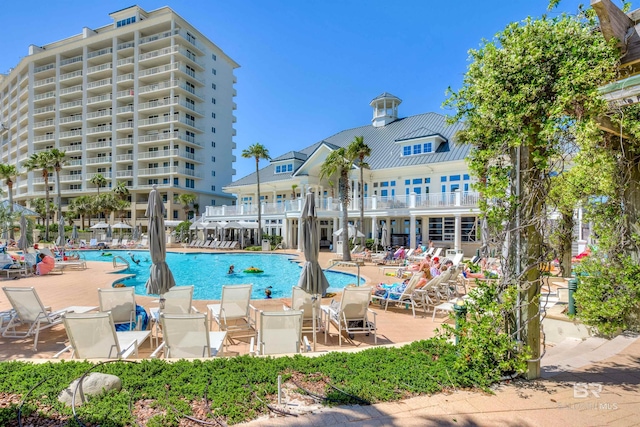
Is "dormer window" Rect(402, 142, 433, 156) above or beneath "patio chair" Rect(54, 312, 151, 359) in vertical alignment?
above

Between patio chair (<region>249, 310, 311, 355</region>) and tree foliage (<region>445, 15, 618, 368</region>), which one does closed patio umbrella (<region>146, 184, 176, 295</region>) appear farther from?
tree foliage (<region>445, 15, 618, 368</region>)

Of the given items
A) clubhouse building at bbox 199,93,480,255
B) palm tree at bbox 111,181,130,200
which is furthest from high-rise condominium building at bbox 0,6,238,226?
clubhouse building at bbox 199,93,480,255

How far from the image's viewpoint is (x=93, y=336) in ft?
14.9

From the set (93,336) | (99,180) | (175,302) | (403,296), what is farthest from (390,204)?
(99,180)

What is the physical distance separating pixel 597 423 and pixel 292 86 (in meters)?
26.1

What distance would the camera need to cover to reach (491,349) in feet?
12.7

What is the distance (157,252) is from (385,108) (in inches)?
1133

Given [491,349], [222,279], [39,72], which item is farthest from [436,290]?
[39,72]

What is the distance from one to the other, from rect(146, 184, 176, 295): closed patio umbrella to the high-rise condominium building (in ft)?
125

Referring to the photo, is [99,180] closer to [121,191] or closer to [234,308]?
[121,191]

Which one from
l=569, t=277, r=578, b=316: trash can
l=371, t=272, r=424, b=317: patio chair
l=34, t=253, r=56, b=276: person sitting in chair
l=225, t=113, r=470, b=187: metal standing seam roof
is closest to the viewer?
l=569, t=277, r=578, b=316: trash can

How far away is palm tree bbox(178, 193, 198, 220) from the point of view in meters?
42.6

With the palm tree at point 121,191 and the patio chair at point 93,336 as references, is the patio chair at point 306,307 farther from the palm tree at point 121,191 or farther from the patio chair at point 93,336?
the palm tree at point 121,191

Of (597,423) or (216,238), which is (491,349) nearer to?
(597,423)
